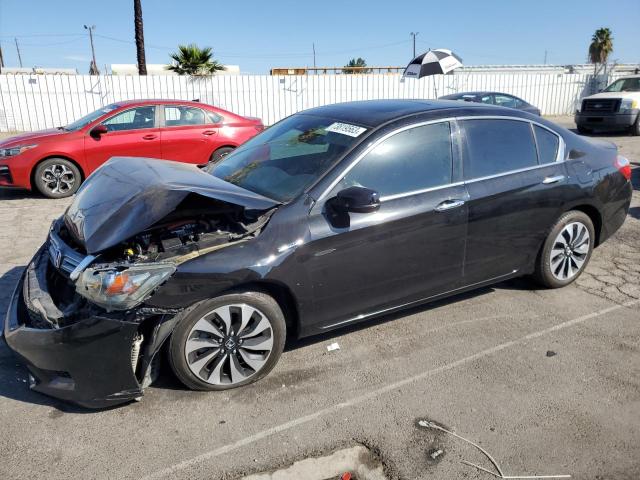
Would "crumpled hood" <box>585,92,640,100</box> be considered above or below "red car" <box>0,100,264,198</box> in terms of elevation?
above

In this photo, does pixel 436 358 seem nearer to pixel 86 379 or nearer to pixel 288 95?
pixel 86 379

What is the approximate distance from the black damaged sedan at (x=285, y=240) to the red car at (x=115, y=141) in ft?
15.6

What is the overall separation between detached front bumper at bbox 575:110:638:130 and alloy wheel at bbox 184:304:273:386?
1611 centimetres

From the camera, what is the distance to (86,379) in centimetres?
288

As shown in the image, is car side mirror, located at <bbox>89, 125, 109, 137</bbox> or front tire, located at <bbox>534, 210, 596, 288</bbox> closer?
front tire, located at <bbox>534, 210, 596, 288</bbox>

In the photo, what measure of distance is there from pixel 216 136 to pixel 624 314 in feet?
22.9

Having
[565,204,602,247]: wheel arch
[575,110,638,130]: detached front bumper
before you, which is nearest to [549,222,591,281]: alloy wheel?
[565,204,602,247]: wheel arch

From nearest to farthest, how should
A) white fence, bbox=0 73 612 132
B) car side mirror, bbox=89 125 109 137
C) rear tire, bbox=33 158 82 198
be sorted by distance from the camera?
rear tire, bbox=33 158 82 198 < car side mirror, bbox=89 125 109 137 < white fence, bbox=0 73 612 132

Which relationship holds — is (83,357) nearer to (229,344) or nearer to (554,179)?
(229,344)

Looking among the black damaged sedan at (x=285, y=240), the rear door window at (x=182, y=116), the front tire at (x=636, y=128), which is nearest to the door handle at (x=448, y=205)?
the black damaged sedan at (x=285, y=240)

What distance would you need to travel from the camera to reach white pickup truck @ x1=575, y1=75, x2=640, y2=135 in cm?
1565

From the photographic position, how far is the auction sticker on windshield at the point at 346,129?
368 centimetres

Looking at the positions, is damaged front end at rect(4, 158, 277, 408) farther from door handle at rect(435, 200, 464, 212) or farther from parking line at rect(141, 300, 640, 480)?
door handle at rect(435, 200, 464, 212)

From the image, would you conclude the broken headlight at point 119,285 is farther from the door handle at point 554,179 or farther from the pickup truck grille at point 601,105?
the pickup truck grille at point 601,105
